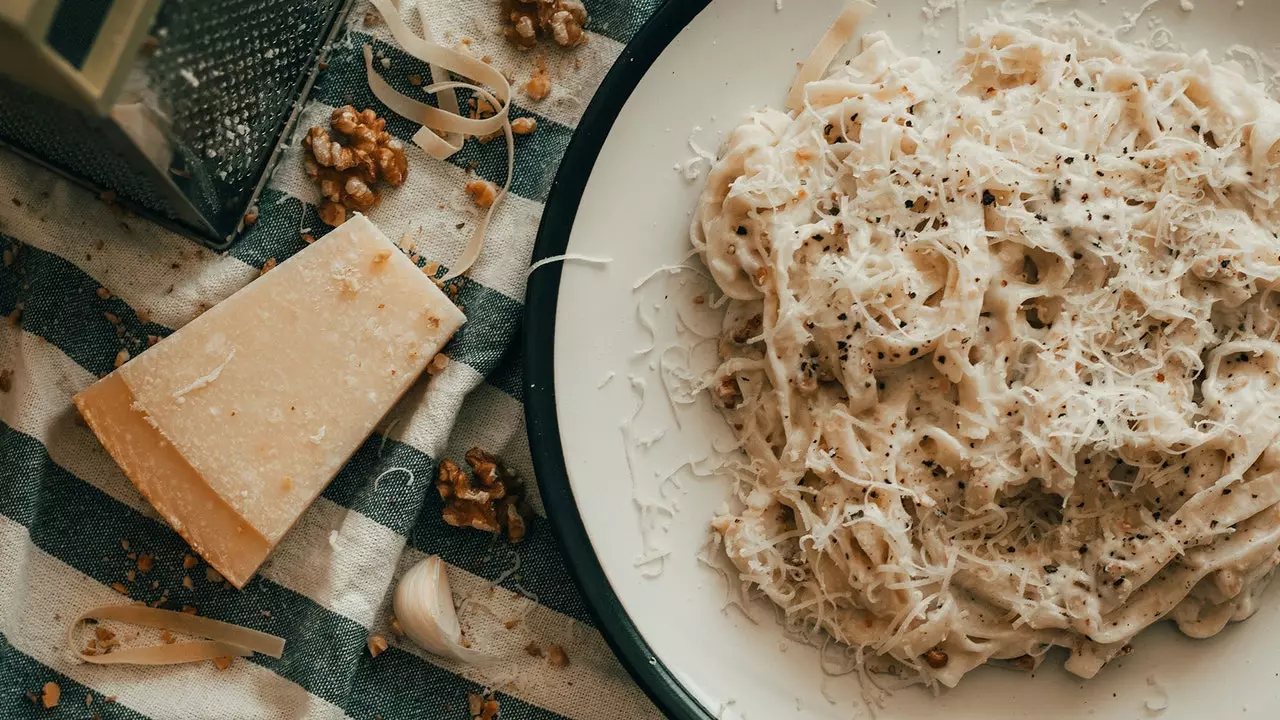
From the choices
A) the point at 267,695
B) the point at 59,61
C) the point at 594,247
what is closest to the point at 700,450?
the point at 594,247

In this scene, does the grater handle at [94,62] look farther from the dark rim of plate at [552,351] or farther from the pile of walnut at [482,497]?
the pile of walnut at [482,497]

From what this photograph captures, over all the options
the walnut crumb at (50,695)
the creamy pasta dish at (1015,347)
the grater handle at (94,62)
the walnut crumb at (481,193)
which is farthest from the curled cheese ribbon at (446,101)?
the walnut crumb at (50,695)

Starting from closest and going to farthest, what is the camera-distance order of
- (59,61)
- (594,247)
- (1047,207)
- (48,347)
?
(59,61), (1047,207), (594,247), (48,347)

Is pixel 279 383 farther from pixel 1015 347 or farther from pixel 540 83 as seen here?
pixel 1015 347

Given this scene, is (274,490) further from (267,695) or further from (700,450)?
(700,450)

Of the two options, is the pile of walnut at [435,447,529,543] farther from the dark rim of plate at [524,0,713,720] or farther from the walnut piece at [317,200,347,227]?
the walnut piece at [317,200,347,227]

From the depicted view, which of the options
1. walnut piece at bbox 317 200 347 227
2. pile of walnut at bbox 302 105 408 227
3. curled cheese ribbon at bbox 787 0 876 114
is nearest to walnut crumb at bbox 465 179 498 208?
pile of walnut at bbox 302 105 408 227
